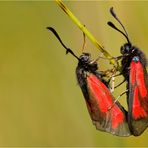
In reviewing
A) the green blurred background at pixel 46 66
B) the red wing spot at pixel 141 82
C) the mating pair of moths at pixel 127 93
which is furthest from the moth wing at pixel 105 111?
the green blurred background at pixel 46 66

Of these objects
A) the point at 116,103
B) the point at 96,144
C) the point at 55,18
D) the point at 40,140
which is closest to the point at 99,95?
the point at 116,103

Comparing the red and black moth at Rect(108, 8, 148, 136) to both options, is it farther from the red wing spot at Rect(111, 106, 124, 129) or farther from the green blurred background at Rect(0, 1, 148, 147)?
the green blurred background at Rect(0, 1, 148, 147)

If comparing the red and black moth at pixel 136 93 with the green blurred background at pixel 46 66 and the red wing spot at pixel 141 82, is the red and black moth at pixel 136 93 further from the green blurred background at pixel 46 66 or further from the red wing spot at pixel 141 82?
the green blurred background at pixel 46 66

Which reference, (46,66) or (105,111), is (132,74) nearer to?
(105,111)

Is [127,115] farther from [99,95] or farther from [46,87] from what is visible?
[46,87]

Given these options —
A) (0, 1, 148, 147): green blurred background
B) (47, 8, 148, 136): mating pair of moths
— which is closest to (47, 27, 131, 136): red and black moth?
(47, 8, 148, 136): mating pair of moths

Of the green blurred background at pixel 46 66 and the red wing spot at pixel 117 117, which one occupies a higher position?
the green blurred background at pixel 46 66
